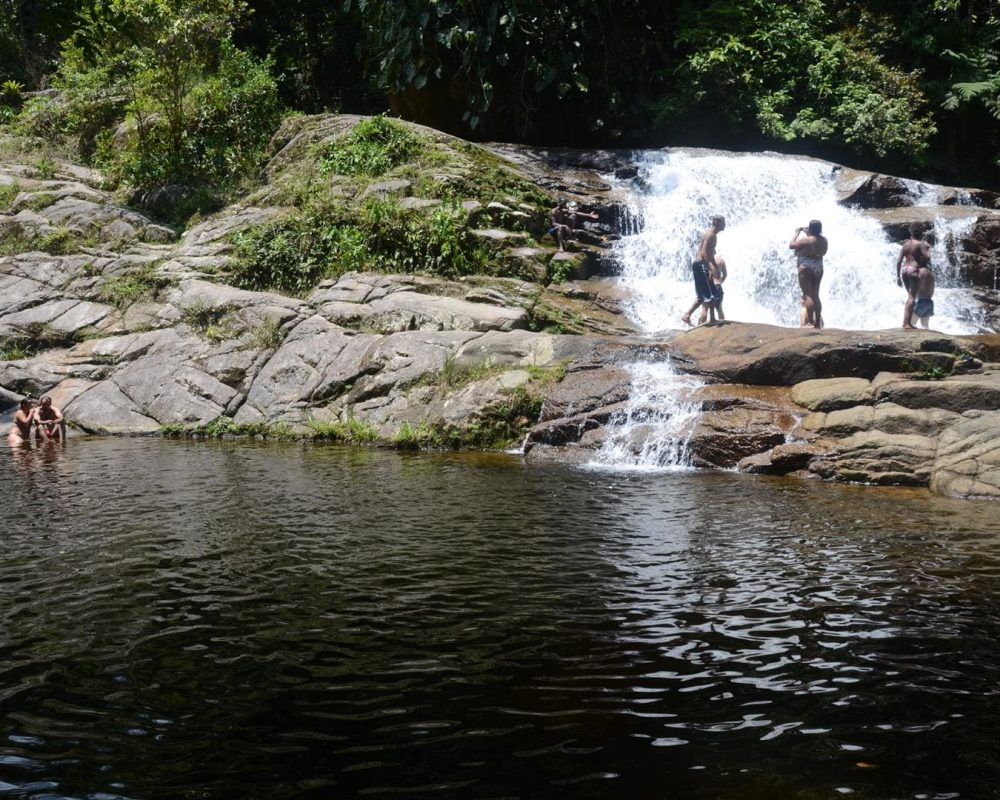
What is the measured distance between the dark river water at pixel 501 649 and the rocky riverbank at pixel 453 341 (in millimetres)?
2881

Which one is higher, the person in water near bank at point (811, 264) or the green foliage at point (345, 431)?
the person in water near bank at point (811, 264)

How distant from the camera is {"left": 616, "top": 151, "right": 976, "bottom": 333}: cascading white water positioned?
18609 mm

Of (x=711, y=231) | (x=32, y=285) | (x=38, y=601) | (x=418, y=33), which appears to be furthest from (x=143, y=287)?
(x=38, y=601)

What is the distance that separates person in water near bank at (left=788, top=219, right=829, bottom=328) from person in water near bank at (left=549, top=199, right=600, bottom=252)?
536cm

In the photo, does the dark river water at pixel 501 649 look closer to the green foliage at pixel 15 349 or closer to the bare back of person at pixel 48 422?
the bare back of person at pixel 48 422

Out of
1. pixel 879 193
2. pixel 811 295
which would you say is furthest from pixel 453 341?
pixel 879 193

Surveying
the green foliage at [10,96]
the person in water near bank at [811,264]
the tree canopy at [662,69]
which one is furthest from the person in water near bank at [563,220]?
the green foliage at [10,96]

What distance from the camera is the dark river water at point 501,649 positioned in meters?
3.41

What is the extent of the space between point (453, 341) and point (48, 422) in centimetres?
737

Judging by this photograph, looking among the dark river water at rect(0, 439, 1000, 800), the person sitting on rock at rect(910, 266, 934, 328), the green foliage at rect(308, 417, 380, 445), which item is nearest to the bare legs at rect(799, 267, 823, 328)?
the person sitting on rock at rect(910, 266, 934, 328)

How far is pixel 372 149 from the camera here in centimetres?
2133

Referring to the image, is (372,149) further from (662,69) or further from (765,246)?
(662,69)

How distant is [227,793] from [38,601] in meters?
3.14

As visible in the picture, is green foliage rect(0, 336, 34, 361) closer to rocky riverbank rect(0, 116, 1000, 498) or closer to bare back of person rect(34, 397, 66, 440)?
rocky riverbank rect(0, 116, 1000, 498)
